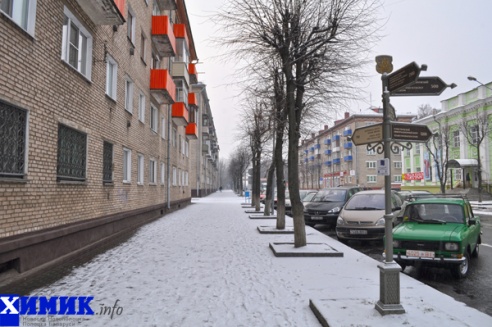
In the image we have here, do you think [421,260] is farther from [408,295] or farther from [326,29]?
[326,29]

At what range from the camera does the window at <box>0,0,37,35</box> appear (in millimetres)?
6508

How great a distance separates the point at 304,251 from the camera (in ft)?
27.3

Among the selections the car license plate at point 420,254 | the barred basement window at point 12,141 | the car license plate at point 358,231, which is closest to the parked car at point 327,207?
the car license plate at point 358,231

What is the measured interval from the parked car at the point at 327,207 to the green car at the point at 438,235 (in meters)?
6.45

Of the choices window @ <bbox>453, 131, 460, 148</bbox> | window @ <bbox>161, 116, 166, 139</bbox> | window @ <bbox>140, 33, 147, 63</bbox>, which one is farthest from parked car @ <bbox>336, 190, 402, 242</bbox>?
window @ <bbox>453, 131, 460, 148</bbox>

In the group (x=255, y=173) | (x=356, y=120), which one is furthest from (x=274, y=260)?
(x=356, y=120)

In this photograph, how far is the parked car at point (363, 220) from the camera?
10.4m

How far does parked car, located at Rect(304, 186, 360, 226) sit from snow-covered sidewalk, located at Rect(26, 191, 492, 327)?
5.37 metres

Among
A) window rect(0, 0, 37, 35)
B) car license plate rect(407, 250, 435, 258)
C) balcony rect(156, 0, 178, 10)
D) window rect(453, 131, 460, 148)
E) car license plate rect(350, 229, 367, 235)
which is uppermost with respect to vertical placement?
balcony rect(156, 0, 178, 10)

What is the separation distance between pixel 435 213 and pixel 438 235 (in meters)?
1.32

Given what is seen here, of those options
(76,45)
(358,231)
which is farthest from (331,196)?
(76,45)

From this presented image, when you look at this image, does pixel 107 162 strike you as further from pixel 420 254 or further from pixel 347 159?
pixel 347 159

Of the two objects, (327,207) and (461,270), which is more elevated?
(327,207)

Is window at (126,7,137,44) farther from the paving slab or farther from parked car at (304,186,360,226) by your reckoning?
the paving slab
